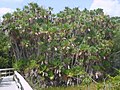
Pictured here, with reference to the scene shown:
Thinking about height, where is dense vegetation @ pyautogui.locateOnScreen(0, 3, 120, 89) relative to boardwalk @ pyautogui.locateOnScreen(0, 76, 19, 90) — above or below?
above

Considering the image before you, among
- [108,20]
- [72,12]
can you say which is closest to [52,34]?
[72,12]

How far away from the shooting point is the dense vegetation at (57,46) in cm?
4188

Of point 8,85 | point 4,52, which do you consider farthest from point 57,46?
point 8,85

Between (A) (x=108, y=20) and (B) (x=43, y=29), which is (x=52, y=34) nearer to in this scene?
(B) (x=43, y=29)

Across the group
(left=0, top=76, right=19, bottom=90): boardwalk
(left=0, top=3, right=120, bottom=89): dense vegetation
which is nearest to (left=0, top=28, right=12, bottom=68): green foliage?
(left=0, top=3, right=120, bottom=89): dense vegetation

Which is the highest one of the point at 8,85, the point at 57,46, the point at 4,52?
the point at 57,46

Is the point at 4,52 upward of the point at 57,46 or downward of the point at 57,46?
downward

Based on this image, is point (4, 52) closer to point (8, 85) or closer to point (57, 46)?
point (57, 46)

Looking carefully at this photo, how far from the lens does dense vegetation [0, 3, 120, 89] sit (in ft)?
137

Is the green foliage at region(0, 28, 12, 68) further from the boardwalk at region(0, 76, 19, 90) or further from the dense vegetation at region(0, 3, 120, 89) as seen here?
the boardwalk at region(0, 76, 19, 90)

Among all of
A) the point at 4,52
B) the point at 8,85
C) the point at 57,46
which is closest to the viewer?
the point at 8,85

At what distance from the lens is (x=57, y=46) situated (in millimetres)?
43750

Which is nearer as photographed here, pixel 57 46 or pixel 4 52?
pixel 4 52

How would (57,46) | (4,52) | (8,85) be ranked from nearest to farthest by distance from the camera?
1. (8,85)
2. (4,52)
3. (57,46)
